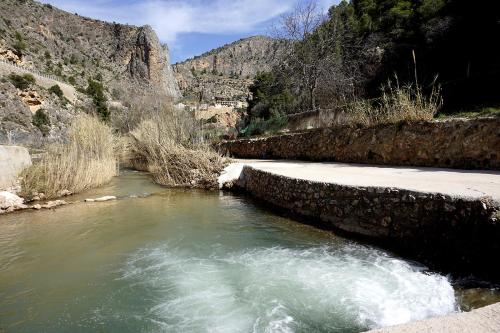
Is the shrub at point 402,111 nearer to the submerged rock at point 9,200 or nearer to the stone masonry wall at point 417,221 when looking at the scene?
the stone masonry wall at point 417,221

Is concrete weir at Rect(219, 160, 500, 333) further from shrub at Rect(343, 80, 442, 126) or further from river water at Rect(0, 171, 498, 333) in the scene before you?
shrub at Rect(343, 80, 442, 126)

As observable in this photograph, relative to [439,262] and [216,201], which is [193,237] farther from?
[439,262]

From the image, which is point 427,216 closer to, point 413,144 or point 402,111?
point 413,144

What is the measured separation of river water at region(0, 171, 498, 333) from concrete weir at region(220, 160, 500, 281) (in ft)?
0.92

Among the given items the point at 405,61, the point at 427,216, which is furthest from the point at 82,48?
the point at 427,216

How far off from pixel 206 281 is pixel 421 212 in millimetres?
2672

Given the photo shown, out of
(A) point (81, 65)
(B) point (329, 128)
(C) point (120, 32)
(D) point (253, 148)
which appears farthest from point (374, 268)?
(C) point (120, 32)

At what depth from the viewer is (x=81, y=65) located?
227 ft

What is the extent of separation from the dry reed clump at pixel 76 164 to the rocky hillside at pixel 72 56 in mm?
20618

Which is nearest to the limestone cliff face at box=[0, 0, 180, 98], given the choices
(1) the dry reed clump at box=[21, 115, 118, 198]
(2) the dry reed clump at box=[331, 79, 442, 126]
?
(1) the dry reed clump at box=[21, 115, 118, 198]

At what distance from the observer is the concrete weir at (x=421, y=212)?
11.3ft

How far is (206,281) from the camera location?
3861mm

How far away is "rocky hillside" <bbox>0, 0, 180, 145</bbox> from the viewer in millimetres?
37700

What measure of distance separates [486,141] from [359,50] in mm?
19925
